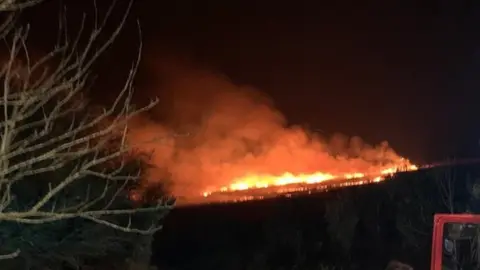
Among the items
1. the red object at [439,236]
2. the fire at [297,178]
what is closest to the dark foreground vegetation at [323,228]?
the fire at [297,178]

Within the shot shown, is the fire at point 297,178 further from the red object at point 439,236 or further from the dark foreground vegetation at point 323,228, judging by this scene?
the red object at point 439,236

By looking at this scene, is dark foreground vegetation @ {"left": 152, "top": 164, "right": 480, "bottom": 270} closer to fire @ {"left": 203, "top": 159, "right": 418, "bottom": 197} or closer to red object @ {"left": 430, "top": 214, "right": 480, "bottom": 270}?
fire @ {"left": 203, "top": 159, "right": 418, "bottom": 197}

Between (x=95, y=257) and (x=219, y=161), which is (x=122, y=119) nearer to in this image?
(x=95, y=257)

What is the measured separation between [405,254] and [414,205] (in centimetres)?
209

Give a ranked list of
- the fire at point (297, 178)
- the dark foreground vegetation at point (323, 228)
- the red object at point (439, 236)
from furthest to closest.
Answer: the fire at point (297, 178), the dark foreground vegetation at point (323, 228), the red object at point (439, 236)

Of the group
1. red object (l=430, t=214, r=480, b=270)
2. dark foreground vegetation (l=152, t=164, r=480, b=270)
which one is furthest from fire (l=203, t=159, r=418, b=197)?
red object (l=430, t=214, r=480, b=270)

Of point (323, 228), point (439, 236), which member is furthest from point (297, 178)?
point (439, 236)

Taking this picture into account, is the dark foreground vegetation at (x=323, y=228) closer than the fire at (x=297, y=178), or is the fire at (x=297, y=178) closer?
the dark foreground vegetation at (x=323, y=228)

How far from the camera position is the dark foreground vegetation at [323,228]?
2312cm

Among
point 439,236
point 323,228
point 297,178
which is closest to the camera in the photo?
point 439,236

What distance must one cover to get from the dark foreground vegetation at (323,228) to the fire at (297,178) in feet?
3.87

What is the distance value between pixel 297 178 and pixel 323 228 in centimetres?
402

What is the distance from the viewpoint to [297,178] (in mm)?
29828

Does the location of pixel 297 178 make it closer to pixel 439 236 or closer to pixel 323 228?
pixel 323 228
